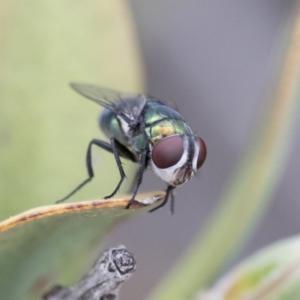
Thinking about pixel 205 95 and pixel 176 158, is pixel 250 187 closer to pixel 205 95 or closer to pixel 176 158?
pixel 176 158

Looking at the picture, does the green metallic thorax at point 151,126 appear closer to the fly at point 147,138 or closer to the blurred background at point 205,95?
the fly at point 147,138

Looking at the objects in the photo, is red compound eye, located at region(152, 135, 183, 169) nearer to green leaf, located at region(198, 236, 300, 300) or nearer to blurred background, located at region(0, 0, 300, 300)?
green leaf, located at region(198, 236, 300, 300)

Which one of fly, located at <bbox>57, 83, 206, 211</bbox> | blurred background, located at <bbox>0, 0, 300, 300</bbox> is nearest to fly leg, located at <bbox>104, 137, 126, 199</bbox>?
fly, located at <bbox>57, 83, 206, 211</bbox>

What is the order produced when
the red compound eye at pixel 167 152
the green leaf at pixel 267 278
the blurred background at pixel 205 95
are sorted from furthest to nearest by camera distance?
the blurred background at pixel 205 95 < the red compound eye at pixel 167 152 < the green leaf at pixel 267 278

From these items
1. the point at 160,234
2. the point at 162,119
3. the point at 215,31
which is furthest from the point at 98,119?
the point at 215,31

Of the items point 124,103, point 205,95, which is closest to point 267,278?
point 124,103

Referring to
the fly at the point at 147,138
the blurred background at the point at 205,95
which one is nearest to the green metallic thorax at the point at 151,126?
the fly at the point at 147,138
